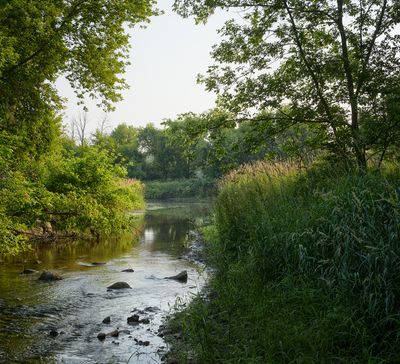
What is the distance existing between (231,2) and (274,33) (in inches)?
43.3

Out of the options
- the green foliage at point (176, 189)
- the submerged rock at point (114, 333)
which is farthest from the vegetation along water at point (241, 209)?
the green foliage at point (176, 189)

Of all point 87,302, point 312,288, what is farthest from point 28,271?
point 312,288

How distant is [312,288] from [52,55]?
31.8 ft

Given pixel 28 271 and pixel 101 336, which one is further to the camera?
pixel 28 271

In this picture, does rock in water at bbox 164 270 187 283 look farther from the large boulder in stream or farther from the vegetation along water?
the large boulder in stream

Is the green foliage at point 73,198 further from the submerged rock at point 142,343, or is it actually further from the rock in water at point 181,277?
the submerged rock at point 142,343

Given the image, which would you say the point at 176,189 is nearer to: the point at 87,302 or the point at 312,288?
the point at 87,302

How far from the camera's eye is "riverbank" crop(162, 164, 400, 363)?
388 centimetres

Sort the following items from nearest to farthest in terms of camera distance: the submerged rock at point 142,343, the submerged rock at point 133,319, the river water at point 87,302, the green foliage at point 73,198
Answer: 1. the river water at point 87,302
2. the submerged rock at point 142,343
3. the submerged rock at point 133,319
4. the green foliage at point 73,198

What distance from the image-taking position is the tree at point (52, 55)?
1077 centimetres

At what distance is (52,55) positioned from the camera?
11.2 metres

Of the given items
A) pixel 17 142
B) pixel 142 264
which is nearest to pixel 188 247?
pixel 142 264

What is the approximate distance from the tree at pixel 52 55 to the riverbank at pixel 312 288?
7.48m

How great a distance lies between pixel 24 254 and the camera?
1289cm
